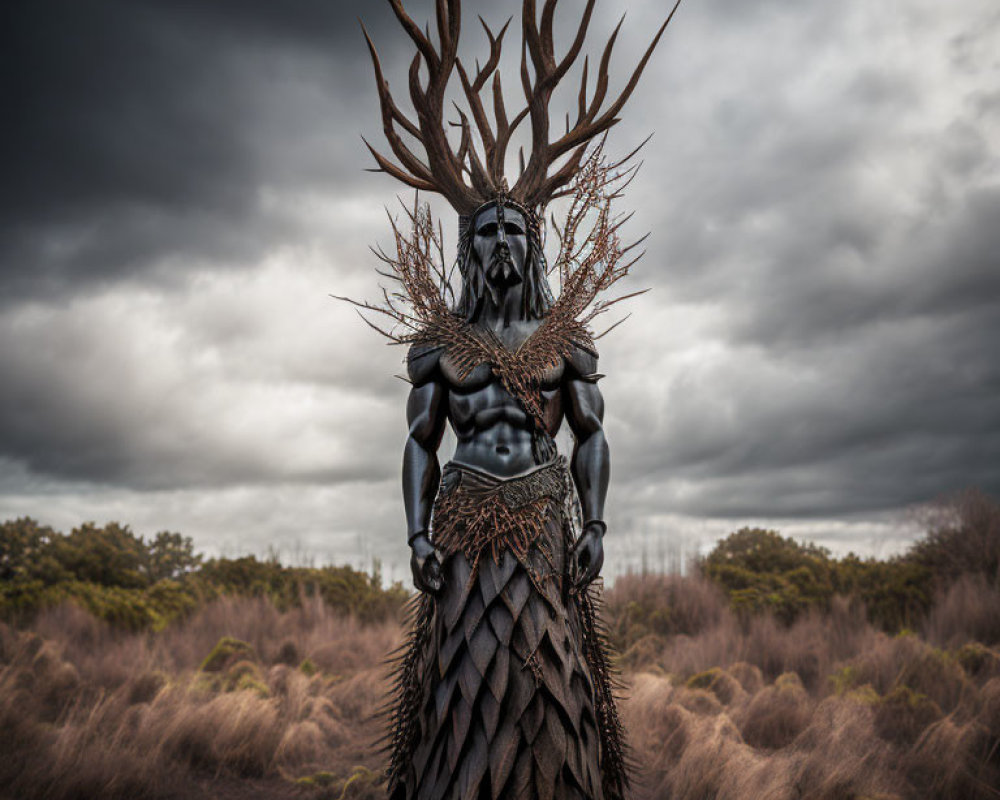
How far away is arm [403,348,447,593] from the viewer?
9.65 ft

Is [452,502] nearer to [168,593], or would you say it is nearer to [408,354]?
[408,354]

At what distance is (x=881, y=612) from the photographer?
9438mm

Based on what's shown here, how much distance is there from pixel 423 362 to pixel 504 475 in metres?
0.65

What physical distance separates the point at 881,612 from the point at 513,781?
8.97 metres

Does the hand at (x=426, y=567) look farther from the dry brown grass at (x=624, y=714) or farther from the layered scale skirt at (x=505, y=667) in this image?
the dry brown grass at (x=624, y=714)

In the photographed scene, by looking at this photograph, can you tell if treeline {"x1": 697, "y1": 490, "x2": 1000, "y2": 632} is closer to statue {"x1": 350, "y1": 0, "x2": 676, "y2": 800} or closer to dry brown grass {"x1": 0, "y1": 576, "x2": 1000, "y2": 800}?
dry brown grass {"x1": 0, "y1": 576, "x2": 1000, "y2": 800}

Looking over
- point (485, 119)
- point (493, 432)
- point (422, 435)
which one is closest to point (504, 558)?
point (493, 432)

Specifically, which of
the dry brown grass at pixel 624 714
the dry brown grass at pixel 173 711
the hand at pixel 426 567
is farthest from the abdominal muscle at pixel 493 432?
the dry brown grass at pixel 173 711

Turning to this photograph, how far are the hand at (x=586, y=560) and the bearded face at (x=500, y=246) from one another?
1.13 m

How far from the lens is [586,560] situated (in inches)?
109

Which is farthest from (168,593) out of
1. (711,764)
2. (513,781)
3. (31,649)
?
(513,781)

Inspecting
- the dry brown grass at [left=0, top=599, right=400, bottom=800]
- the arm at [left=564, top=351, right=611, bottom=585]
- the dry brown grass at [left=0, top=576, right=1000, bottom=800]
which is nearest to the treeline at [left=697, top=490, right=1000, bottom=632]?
the dry brown grass at [left=0, top=576, right=1000, bottom=800]

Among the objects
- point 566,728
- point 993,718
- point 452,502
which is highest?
point 452,502

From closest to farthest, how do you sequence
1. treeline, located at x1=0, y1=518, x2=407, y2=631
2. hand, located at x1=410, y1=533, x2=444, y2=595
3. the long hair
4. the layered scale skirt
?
the layered scale skirt < hand, located at x1=410, y1=533, x2=444, y2=595 < the long hair < treeline, located at x1=0, y1=518, x2=407, y2=631
